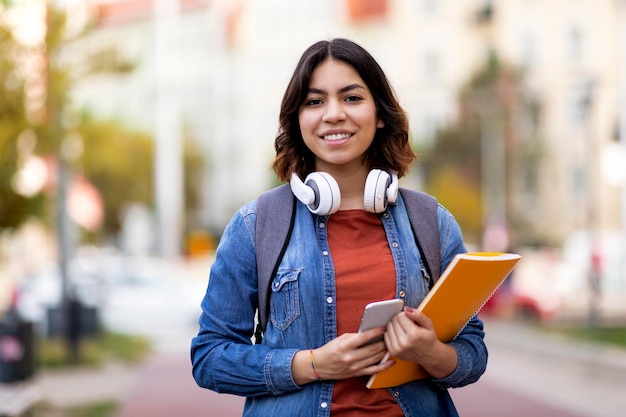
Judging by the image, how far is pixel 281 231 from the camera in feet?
9.70

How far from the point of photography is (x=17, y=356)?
454 inches

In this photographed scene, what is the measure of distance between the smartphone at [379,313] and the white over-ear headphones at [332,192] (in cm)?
28

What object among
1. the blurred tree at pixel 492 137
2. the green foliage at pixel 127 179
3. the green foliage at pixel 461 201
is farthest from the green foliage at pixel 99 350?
the green foliage at pixel 127 179

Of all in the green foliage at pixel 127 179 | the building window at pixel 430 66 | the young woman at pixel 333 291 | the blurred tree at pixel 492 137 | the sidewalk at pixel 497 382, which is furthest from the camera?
the building window at pixel 430 66

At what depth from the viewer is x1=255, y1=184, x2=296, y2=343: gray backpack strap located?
2.91m

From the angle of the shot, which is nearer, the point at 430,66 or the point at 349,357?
the point at 349,357

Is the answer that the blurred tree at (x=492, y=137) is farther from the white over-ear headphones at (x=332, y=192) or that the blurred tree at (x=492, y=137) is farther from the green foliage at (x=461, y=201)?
the white over-ear headphones at (x=332, y=192)

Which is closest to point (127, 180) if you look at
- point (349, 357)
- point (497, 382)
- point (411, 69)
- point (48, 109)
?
point (411, 69)

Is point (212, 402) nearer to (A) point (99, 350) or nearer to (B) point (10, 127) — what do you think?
(B) point (10, 127)

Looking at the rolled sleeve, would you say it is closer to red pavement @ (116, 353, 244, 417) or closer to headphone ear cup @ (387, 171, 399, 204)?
headphone ear cup @ (387, 171, 399, 204)

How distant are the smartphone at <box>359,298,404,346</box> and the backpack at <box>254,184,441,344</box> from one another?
0.92ft

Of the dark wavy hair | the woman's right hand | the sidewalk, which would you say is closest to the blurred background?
the sidewalk

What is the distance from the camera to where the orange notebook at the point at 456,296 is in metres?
2.71

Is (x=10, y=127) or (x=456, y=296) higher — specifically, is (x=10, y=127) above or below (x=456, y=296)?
above
